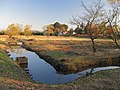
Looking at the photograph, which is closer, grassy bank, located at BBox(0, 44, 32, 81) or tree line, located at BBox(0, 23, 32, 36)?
grassy bank, located at BBox(0, 44, 32, 81)

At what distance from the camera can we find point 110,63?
30.9m

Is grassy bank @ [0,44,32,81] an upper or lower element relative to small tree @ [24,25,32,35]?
lower

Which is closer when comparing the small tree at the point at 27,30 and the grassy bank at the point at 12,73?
the grassy bank at the point at 12,73

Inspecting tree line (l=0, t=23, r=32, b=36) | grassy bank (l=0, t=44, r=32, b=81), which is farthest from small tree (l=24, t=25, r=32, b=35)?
grassy bank (l=0, t=44, r=32, b=81)

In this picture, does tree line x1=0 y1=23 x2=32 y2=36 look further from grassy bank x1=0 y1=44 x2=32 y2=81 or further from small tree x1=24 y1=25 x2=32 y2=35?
grassy bank x1=0 y1=44 x2=32 y2=81

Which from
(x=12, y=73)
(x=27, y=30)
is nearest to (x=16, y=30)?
(x=27, y=30)

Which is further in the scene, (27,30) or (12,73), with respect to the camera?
(27,30)

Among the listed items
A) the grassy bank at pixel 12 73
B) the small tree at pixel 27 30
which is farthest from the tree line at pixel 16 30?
the grassy bank at pixel 12 73

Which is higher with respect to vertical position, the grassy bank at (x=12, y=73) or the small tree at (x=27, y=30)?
the small tree at (x=27, y=30)

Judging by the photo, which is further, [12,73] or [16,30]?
[16,30]

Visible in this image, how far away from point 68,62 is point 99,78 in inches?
404

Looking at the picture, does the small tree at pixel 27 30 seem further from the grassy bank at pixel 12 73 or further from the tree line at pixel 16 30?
the grassy bank at pixel 12 73

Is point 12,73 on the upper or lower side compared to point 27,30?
lower

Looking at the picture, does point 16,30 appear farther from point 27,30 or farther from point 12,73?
point 12,73
